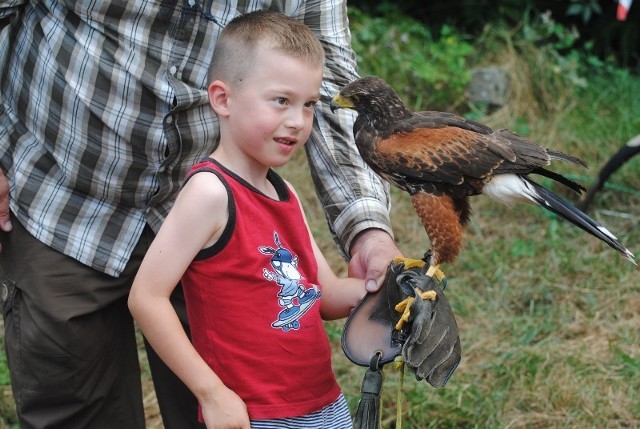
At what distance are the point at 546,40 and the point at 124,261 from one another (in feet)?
16.7

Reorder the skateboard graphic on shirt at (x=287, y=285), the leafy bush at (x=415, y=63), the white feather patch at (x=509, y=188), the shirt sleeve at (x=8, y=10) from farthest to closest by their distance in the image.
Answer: the leafy bush at (x=415, y=63)
the shirt sleeve at (x=8, y=10)
the white feather patch at (x=509, y=188)
the skateboard graphic on shirt at (x=287, y=285)

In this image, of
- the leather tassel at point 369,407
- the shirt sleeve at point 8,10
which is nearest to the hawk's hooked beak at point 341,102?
the leather tassel at point 369,407

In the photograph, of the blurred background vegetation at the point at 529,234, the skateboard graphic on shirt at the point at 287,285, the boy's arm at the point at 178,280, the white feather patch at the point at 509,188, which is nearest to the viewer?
the boy's arm at the point at 178,280

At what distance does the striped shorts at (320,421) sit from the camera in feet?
6.59

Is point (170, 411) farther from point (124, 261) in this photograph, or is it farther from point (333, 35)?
point (333, 35)

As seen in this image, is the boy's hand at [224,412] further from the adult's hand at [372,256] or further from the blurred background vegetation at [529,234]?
the blurred background vegetation at [529,234]

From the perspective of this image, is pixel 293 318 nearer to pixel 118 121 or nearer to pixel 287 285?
pixel 287 285

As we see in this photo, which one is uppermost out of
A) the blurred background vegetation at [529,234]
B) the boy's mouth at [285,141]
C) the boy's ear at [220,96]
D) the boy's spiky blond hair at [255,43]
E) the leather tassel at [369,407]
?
the boy's spiky blond hair at [255,43]

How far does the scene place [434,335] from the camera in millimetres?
2006

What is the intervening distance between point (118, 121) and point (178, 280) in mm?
Answer: 544

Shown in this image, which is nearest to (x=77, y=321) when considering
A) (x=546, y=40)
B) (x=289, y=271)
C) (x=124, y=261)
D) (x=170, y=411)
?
(x=124, y=261)

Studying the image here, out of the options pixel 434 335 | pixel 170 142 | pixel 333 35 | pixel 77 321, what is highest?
pixel 333 35

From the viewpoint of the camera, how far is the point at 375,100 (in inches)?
82.0

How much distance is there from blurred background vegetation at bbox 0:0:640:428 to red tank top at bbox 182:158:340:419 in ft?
4.74
